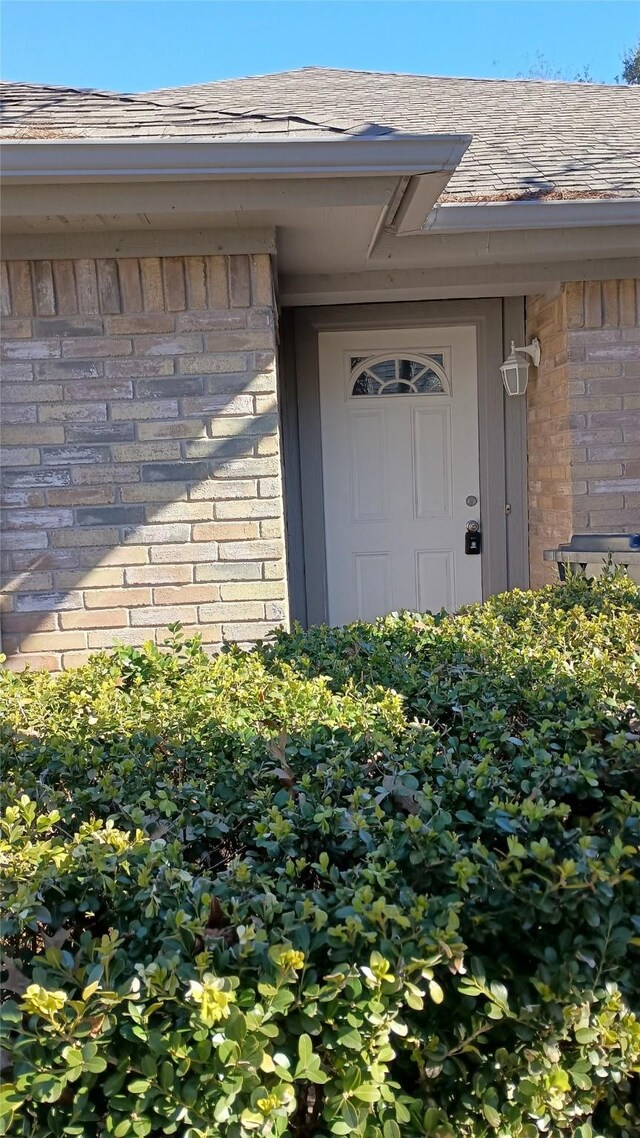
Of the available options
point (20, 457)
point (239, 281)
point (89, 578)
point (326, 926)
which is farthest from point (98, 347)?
point (326, 926)

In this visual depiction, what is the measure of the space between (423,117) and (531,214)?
1789mm

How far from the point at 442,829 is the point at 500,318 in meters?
4.75

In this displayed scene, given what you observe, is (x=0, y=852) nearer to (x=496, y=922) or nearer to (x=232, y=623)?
(x=496, y=922)

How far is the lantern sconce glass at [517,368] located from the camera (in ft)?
18.3

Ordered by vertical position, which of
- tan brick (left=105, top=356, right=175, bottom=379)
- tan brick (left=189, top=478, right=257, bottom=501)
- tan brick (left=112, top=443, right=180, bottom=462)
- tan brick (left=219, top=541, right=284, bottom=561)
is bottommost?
tan brick (left=219, top=541, right=284, bottom=561)

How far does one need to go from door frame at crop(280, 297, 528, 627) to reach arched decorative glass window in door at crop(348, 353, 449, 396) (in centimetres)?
23

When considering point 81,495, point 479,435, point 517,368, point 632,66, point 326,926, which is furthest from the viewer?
point 632,66

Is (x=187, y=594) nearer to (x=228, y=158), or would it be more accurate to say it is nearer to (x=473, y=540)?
(x=228, y=158)

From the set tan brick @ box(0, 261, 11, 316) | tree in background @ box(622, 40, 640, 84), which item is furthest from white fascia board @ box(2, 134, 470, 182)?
tree in background @ box(622, 40, 640, 84)

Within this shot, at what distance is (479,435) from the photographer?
5.83 metres

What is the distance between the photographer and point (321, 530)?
230 inches

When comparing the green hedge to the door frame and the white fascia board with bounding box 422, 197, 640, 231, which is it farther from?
the door frame

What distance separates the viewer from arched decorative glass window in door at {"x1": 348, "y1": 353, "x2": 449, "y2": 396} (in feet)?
19.1

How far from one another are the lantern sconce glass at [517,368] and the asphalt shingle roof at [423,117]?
1138 millimetres
